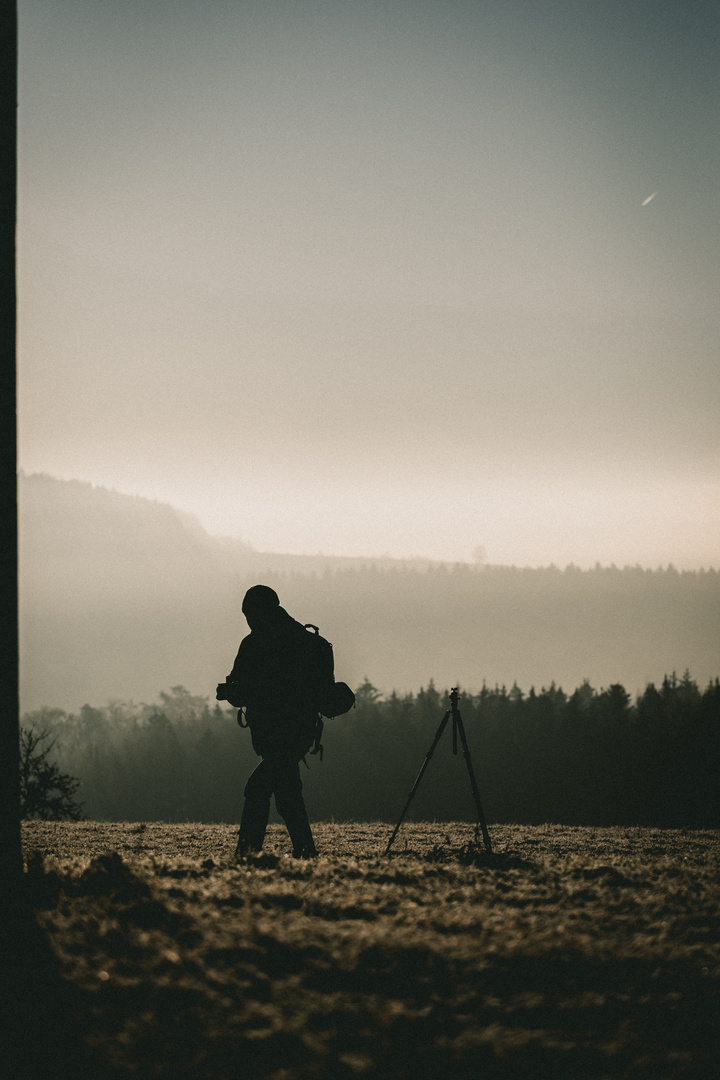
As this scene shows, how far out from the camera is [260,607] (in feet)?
23.2

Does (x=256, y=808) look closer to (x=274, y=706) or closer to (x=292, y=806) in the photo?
(x=292, y=806)

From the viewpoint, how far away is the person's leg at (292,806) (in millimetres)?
6820

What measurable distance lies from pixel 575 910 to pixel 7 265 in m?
5.72

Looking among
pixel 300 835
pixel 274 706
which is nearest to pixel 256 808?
pixel 300 835

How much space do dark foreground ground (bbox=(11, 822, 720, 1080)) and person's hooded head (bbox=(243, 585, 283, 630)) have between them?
8.13 ft

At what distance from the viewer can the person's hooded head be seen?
7031mm

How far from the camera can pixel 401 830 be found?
11117 mm

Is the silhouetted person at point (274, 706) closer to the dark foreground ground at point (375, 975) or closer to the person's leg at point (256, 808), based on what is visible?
the person's leg at point (256, 808)

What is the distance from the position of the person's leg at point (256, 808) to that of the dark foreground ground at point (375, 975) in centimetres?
148

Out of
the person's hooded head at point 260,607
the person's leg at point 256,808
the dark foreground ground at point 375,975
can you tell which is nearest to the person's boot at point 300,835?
the person's leg at point 256,808

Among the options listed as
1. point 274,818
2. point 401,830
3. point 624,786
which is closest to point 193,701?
point 274,818

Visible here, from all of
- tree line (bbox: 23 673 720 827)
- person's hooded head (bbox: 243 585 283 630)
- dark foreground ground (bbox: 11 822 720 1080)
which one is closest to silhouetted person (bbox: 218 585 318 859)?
person's hooded head (bbox: 243 585 283 630)

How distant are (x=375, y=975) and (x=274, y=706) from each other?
3911 mm

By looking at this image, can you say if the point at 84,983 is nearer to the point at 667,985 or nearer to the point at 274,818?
the point at 667,985
